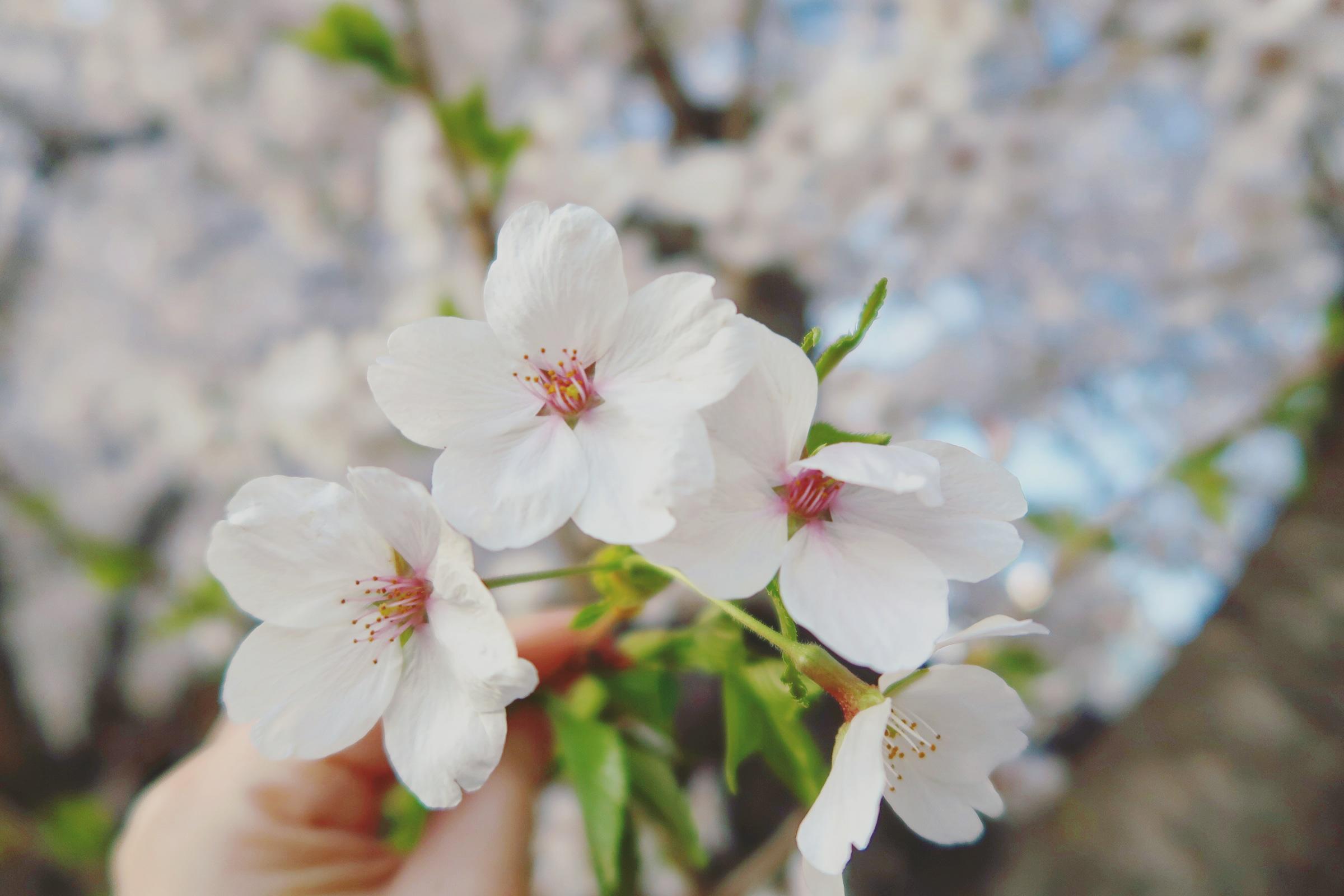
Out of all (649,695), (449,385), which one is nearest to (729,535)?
(449,385)

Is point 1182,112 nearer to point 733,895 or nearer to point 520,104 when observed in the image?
point 520,104

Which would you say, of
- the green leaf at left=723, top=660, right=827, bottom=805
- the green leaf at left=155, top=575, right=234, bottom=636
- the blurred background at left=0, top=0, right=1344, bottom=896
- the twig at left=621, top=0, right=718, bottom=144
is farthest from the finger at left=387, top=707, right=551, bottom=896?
the twig at left=621, top=0, right=718, bottom=144

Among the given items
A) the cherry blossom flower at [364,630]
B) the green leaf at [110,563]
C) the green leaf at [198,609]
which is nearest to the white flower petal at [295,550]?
the cherry blossom flower at [364,630]

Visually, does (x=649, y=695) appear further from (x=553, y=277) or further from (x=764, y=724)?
(x=553, y=277)

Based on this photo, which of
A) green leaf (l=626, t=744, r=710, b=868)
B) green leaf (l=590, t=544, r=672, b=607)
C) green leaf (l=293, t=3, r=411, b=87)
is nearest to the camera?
green leaf (l=590, t=544, r=672, b=607)

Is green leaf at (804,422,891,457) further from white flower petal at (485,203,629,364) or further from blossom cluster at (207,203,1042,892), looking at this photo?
white flower petal at (485,203,629,364)

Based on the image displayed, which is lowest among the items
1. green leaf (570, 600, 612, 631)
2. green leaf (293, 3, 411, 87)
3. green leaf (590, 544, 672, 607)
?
green leaf (570, 600, 612, 631)

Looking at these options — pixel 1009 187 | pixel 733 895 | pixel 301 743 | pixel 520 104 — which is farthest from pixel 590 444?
pixel 520 104
